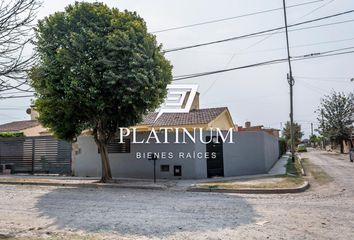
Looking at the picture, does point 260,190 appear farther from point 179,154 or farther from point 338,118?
point 338,118

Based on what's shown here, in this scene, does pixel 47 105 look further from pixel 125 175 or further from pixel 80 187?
pixel 125 175

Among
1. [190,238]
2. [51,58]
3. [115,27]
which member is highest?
[115,27]

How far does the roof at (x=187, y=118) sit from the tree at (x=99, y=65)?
981cm

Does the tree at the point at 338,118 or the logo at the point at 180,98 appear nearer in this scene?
the logo at the point at 180,98

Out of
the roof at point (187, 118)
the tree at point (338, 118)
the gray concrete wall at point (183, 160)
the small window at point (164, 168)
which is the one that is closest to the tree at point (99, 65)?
the gray concrete wall at point (183, 160)

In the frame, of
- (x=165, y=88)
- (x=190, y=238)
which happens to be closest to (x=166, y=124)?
(x=165, y=88)

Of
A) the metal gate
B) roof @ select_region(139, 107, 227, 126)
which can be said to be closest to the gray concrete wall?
the metal gate

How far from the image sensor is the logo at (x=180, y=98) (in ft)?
77.7

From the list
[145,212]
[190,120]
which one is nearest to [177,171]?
[145,212]

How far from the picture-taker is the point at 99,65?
43.6 ft

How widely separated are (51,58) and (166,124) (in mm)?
12249

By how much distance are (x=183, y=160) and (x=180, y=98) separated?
877cm

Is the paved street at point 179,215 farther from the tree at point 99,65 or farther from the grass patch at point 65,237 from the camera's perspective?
the tree at point 99,65

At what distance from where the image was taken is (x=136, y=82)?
13.2 metres
